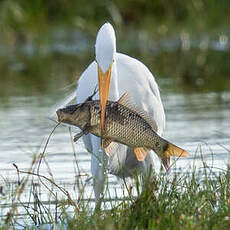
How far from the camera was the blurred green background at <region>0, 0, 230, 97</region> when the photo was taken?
14656 mm

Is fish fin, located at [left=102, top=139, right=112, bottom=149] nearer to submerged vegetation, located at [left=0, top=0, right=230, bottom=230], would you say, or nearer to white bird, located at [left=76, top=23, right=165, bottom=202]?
white bird, located at [left=76, top=23, right=165, bottom=202]

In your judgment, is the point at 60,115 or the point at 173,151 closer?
the point at 60,115

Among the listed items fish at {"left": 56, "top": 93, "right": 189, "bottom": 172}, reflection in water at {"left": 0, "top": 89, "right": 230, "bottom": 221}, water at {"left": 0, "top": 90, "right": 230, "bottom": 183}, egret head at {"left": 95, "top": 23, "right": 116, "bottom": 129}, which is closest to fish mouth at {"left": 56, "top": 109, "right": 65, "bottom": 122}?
fish at {"left": 56, "top": 93, "right": 189, "bottom": 172}

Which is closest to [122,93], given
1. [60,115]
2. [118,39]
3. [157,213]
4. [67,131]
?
[60,115]

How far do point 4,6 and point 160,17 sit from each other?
340cm

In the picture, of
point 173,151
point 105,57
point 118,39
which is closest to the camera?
point 173,151

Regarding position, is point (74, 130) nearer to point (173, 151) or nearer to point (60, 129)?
point (173, 151)

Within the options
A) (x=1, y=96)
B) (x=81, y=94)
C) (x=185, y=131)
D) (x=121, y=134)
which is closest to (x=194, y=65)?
(x=1, y=96)

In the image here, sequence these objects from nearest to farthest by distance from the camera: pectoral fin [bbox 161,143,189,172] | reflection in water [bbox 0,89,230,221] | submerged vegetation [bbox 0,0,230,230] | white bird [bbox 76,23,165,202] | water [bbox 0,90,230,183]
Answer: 1. pectoral fin [bbox 161,143,189,172]
2. white bird [bbox 76,23,165,202]
3. reflection in water [bbox 0,89,230,221]
4. water [bbox 0,90,230,183]
5. submerged vegetation [bbox 0,0,230,230]

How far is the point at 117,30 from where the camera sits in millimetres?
16359

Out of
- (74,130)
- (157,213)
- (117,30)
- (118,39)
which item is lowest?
(157,213)

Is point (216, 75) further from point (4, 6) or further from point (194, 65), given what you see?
point (4, 6)

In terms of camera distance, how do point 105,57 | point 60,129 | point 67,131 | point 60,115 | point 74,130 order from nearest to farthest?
point 60,115, point 105,57, point 74,130, point 67,131, point 60,129

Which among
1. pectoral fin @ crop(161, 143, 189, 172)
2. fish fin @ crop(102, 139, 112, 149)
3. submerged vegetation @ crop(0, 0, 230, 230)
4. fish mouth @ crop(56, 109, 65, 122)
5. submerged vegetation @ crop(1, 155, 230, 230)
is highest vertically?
submerged vegetation @ crop(0, 0, 230, 230)
